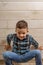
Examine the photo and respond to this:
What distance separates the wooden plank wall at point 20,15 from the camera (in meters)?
1.67

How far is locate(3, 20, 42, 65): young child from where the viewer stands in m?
1.45

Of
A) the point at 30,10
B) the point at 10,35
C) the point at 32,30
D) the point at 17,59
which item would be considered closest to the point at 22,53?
the point at 17,59

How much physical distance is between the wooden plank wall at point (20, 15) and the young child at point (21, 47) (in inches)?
5.7

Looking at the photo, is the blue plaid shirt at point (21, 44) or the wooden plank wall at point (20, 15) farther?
the wooden plank wall at point (20, 15)

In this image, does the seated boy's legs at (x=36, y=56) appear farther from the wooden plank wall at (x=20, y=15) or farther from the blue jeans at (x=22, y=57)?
the wooden plank wall at (x=20, y=15)

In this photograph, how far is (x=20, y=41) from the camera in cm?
155

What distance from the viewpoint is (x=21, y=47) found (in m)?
1.54

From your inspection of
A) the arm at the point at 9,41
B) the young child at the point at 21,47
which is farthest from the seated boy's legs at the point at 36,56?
the arm at the point at 9,41

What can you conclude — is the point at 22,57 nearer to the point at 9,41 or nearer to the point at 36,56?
the point at 36,56

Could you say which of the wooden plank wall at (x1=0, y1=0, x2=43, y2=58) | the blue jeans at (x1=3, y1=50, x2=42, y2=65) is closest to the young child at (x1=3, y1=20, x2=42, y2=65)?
the blue jeans at (x1=3, y1=50, x2=42, y2=65)

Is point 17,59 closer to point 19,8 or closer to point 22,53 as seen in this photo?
point 22,53

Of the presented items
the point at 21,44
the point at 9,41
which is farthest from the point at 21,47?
the point at 9,41

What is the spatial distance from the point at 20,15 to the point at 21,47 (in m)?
0.31

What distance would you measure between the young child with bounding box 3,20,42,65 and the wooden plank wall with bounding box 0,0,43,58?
0.15 metres
